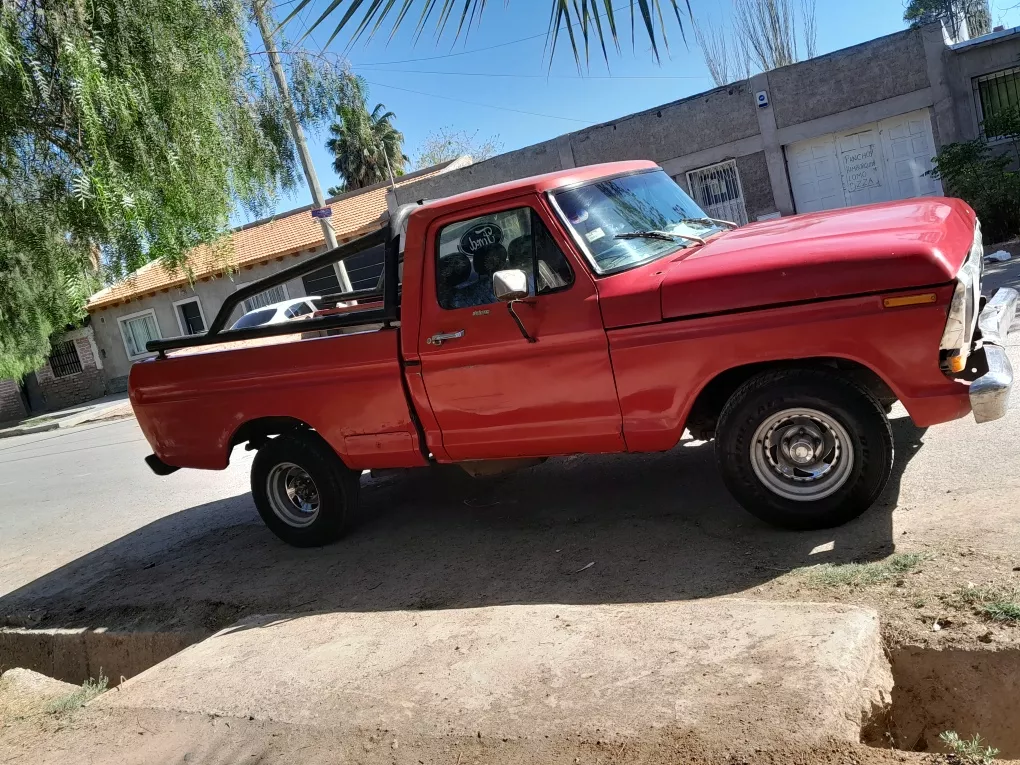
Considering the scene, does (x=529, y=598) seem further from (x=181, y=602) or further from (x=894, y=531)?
(x=181, y=602)

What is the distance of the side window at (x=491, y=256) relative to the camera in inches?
177

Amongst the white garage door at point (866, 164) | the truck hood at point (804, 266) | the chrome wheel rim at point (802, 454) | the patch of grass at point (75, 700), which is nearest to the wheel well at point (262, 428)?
the patch of grass at point (75, 700)

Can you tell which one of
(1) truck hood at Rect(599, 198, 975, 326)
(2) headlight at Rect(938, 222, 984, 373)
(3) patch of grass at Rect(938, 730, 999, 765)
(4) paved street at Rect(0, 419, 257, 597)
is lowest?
(3) patch of grass at Rect(938, 730, 999, 765)

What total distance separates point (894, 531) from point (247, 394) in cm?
397

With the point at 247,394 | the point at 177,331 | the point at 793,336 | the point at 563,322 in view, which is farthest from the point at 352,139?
the point at 177,331

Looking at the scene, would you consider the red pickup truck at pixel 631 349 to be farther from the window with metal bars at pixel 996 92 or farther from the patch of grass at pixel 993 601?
the window with metal bars at pixel 996 92

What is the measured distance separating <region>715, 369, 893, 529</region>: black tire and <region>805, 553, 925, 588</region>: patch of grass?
1.19 feet

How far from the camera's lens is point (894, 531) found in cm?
406

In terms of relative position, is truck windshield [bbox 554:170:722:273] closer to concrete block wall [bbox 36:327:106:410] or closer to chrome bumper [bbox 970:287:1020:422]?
chrome bumper [bbox 970:287:1020:422]

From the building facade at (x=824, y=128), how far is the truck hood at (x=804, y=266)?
1456 cm

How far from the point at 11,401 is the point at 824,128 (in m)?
29.8

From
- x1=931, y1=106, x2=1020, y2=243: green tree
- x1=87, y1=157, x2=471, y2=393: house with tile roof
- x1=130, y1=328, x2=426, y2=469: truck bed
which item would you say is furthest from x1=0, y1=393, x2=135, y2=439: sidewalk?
x1=931, y1=106, x2=1020, y2=243: green tree

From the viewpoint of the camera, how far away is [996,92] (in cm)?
1656

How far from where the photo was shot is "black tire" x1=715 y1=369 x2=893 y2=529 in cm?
389
